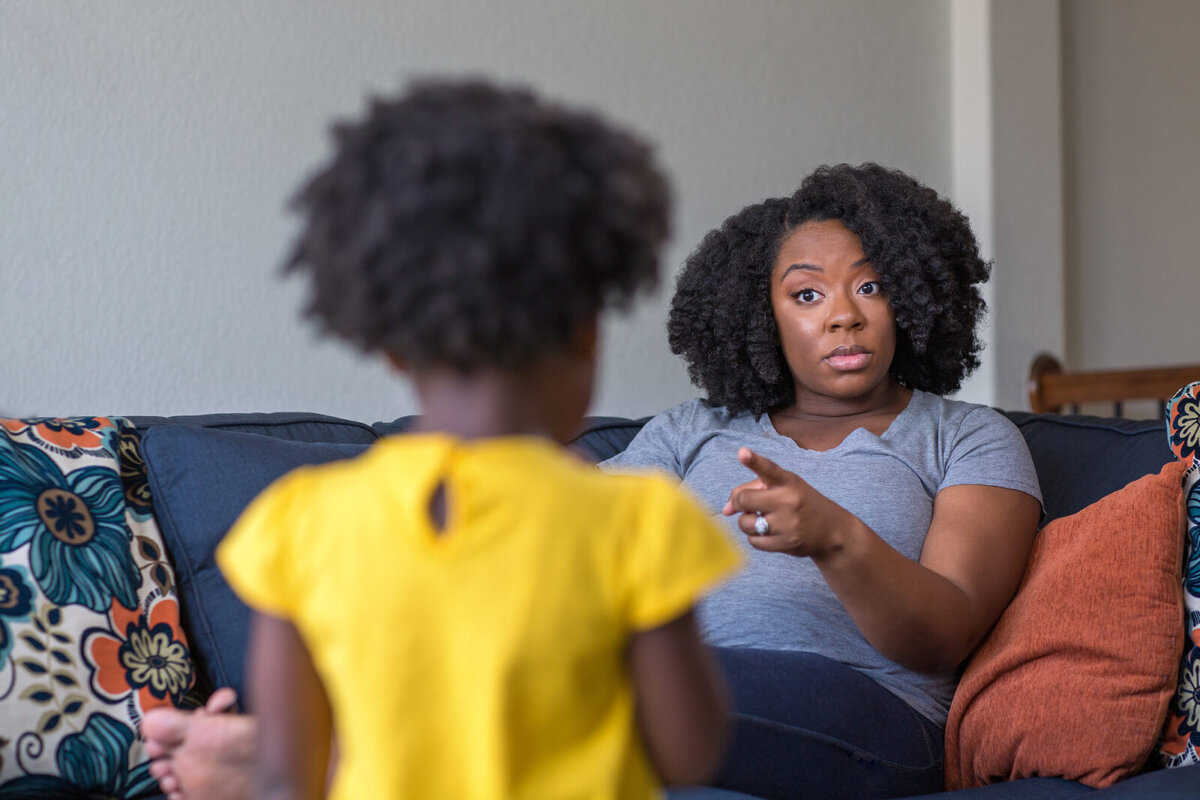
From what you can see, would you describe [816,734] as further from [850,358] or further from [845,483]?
[850,358]

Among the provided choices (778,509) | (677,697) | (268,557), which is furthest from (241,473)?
(677,697)

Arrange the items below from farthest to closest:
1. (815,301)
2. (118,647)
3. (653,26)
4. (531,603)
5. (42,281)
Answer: (653,26)
(42,281)
(815,301)
(118,647)
(531,603)

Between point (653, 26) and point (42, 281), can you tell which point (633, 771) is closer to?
point (42, 281)

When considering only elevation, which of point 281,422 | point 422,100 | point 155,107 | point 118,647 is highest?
point 155,107

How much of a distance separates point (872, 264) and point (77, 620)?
1.14m

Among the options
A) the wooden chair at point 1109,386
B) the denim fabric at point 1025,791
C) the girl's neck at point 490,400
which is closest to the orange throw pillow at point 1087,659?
the denim fabric at point 1025,791

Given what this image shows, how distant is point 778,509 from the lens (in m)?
1.03

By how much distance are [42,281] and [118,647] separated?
0.71m

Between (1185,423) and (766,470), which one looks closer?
(766,470)

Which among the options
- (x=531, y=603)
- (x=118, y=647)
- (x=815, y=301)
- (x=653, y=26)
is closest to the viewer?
(x=531, y=603)

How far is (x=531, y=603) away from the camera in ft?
1.93

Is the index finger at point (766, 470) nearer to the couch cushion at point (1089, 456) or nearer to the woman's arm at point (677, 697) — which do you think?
the woman's arm at point (677, 697)

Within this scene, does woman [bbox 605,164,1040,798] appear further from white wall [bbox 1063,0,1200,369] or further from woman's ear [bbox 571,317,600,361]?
white wall [bbox 1063,0,1200,369]

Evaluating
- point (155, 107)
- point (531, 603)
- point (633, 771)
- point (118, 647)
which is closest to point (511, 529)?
point (531, 603)
